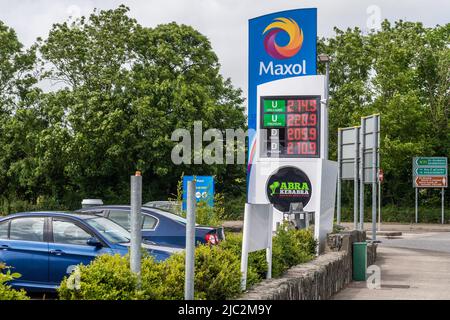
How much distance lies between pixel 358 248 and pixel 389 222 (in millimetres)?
32516

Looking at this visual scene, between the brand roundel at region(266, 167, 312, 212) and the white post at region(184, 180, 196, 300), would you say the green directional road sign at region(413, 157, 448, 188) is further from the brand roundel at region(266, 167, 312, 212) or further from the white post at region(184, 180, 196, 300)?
the white post at region(184, 180, 196, 300)

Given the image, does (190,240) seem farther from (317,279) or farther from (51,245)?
(51,245)

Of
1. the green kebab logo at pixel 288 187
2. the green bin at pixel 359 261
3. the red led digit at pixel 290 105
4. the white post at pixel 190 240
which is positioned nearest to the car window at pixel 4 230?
the white post at pixel 190 240

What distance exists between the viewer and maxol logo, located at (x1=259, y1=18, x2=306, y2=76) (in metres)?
22.5

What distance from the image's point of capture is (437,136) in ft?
160

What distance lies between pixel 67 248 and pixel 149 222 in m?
2.90

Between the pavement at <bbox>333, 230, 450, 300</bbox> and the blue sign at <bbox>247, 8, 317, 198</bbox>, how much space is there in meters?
5.60

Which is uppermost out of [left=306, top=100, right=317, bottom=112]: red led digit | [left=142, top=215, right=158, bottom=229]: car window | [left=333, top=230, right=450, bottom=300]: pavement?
[left=306, top=100, right=317, bottom=112]: red led digit

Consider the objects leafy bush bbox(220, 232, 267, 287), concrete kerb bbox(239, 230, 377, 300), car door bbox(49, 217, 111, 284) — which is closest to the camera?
concrete kerb bbox(239, 230, 377, 300)

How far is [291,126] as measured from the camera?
19.8 m


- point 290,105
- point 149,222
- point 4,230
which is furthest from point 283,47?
point 4,230

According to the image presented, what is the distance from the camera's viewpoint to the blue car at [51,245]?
1120 centimetres

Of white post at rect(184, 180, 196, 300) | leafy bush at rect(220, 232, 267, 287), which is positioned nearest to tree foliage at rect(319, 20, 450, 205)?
leafy bush at rect(220, 232, 267, 287)
